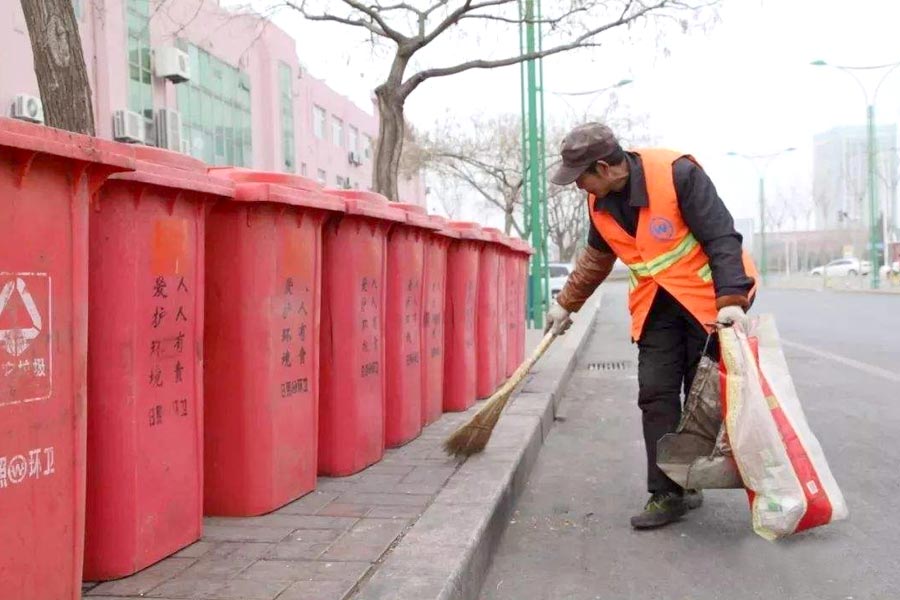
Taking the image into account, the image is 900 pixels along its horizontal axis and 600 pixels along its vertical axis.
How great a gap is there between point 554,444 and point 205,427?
120 inches

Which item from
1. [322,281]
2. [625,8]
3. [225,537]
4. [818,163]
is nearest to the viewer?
[225,537]

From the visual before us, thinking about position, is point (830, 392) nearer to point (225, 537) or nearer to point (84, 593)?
point (225, 537)

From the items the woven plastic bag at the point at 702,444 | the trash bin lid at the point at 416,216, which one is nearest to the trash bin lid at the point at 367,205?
the trash bin lid at the point at 416,216

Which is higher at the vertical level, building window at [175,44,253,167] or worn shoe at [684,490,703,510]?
building window at [175,44,253,167]

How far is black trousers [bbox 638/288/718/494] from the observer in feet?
13.2

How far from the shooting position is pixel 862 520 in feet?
13.7

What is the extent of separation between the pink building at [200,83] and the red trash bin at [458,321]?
20.3 ft

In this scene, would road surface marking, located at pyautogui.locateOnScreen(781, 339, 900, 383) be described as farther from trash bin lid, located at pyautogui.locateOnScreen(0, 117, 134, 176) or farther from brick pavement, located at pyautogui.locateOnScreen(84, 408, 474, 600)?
trash bin lid, located at pyautogui.locateOnScreen(0, 117, 134, 176)

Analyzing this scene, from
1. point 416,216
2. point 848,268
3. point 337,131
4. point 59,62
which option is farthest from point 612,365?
point 848,268

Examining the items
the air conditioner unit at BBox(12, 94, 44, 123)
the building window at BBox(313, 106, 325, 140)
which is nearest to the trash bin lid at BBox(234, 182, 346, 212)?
the air conditioner unit at BBox(12, 94, 44, 123)

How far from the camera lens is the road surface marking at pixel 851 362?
884cm

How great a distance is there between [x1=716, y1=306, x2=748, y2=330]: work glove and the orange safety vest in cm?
13

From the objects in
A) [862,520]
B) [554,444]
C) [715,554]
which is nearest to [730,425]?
[715,554]

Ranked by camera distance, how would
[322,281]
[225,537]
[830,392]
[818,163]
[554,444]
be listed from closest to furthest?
[225,537] < [322,281] < [554,444] < [830,392] < [818,163]
